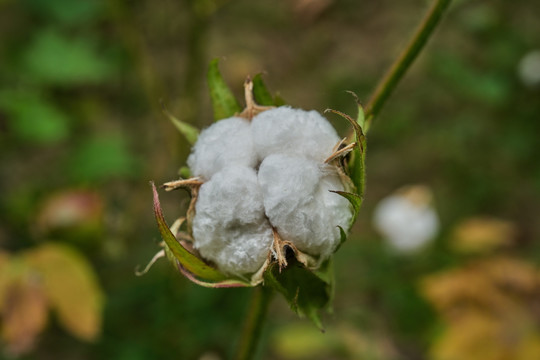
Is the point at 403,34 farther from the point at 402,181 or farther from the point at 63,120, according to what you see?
the point at 63,120

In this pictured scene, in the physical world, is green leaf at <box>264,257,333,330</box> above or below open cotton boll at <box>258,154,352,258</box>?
below

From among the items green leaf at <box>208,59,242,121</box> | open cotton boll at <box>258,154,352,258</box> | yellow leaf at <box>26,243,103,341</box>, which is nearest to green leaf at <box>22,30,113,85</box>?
yellow leaf at <box>26,243,103,341</box>

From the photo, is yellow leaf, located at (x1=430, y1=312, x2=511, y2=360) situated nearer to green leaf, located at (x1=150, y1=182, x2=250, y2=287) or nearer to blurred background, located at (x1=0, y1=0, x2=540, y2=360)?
blurred background, located at (x1=0, y1=0, x2=540, y2=360)

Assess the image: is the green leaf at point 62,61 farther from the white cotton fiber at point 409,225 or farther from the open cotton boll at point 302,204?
the open cotton boll at point 302,204

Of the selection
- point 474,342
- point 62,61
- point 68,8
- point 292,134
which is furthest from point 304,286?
point 68,8

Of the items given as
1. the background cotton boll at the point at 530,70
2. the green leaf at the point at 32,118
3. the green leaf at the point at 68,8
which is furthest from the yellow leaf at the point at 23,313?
the background cotton boll at the point at 530,70

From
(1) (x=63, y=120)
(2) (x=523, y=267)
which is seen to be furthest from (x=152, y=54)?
(2) (x=523, y=267)

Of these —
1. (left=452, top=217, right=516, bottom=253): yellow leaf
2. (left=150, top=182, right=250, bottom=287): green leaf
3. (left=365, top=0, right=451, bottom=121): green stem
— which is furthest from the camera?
(left=452, top=217, right=516, bottom=253): yellow leaf

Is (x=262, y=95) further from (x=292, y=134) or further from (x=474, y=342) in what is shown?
(x=474, y=342)

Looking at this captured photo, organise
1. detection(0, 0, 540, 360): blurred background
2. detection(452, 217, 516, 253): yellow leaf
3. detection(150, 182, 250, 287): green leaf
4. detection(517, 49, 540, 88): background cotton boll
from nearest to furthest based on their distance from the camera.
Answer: detection(150, 182, 250, 287): green leaf, detection(0, 0, 540, 360): blurred background, detection(452, 217, 516, 253): yellow leaf, detection(517, 49, 540, 88): background cotton boll
